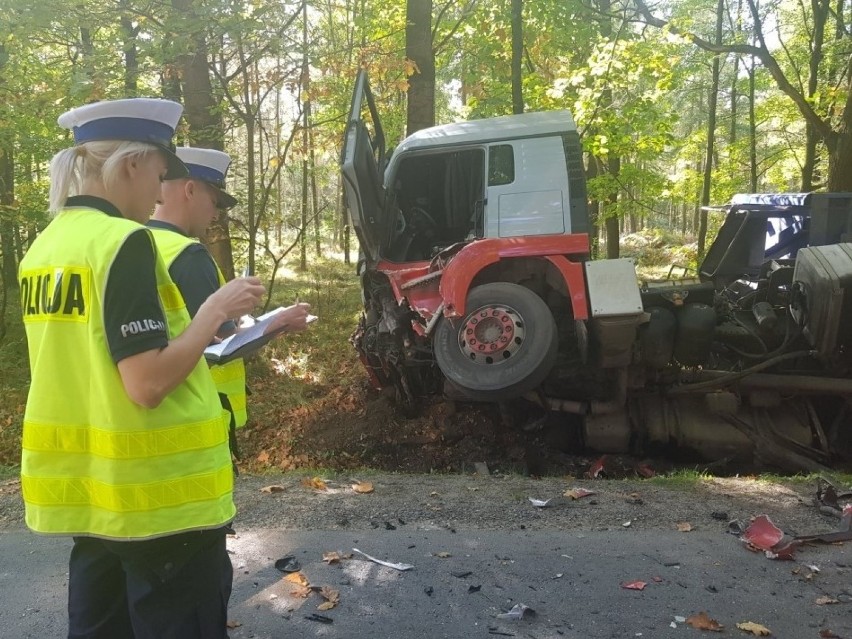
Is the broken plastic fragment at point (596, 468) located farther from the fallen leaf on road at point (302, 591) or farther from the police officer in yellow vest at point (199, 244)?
the police officer in yellow vest at point (199, 244)

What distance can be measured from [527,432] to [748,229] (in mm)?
3716

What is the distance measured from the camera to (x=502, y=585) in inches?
116

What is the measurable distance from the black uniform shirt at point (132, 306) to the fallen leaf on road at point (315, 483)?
123 inches

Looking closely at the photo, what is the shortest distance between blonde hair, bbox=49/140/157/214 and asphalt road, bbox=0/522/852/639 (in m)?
1.92

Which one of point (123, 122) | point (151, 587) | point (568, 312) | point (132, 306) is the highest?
point (123, 122)

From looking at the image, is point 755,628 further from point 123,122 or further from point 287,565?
point 123,122

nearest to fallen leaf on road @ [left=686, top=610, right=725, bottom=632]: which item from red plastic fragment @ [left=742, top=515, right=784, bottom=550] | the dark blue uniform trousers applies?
red plastic fragment @ [left=742, top=515, right=784, bottom=550]

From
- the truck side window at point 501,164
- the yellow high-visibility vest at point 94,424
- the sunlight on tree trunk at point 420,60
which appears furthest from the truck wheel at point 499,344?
the sunlight on tree trunk at point 420,60

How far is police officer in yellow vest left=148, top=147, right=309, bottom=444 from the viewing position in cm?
190

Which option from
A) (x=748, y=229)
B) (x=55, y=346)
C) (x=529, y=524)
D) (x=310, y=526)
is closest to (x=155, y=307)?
(x=55, y=346)

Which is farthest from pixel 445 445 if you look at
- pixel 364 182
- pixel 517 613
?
pixel 517 613

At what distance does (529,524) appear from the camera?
367 centimetres

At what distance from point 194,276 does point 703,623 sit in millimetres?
2414

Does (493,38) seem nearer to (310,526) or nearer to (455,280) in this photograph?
(455,280)
